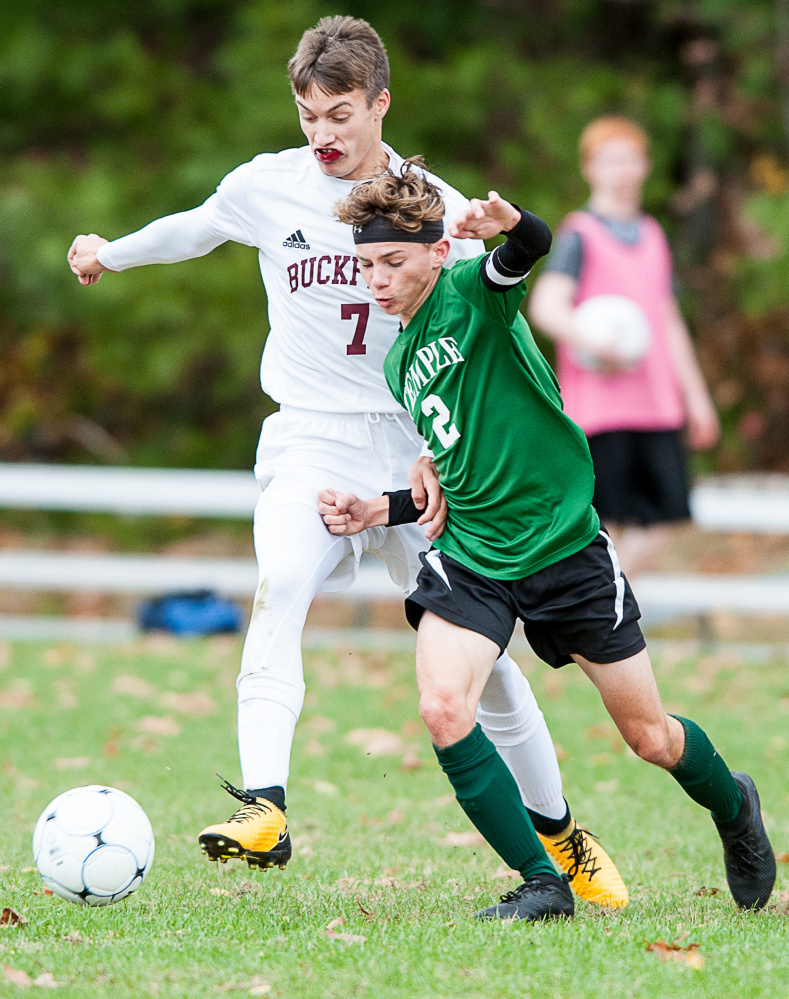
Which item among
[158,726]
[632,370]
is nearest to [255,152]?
[632,370]

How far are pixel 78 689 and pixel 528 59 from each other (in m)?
9.90

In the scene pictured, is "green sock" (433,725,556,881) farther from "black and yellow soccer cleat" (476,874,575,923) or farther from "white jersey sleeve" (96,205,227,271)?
"white jersey sleeve" (96,205,227,271)

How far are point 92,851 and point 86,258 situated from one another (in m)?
1.82

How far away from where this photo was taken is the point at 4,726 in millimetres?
7250

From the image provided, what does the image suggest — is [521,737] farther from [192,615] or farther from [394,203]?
[192,615]

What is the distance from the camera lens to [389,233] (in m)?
3.75

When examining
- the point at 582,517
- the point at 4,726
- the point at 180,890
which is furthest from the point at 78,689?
the point at 582,517

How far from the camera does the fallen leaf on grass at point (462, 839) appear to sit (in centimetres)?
512

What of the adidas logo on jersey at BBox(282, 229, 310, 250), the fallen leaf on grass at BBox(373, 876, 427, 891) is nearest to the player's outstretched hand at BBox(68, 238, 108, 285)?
the adidas logo on jersey at BBox(282, 229, 310, 250)

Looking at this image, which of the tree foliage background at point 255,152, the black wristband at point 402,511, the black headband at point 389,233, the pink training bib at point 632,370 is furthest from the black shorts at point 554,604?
the tree foliage background at point 255,152

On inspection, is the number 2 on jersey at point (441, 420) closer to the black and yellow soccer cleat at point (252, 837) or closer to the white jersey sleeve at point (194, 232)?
the white jersey sleeve at point (194, 232)

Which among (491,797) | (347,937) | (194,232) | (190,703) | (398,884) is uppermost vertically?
(194,232)

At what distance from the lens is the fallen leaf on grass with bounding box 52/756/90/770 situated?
20.7 ft

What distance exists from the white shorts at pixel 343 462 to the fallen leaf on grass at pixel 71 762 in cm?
249
